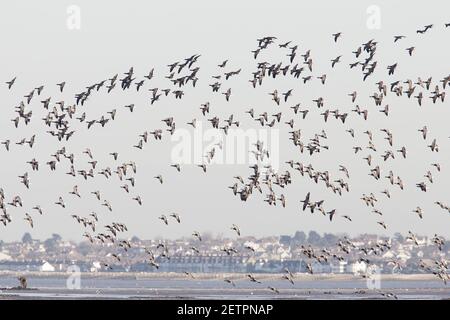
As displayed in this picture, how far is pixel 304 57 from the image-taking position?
356 ft
